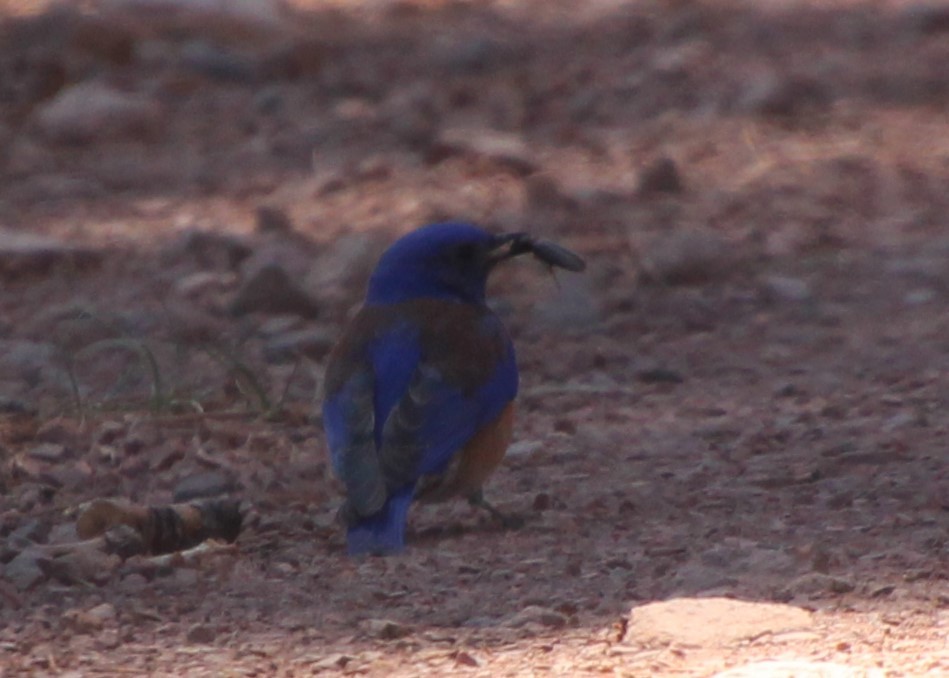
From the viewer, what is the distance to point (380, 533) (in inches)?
190

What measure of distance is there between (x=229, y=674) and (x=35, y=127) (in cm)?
650

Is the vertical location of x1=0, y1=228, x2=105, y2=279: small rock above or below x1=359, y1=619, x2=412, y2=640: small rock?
below

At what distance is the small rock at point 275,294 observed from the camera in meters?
7.29

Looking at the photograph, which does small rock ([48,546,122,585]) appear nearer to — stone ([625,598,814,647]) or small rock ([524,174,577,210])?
stone ([625,598,814,647])

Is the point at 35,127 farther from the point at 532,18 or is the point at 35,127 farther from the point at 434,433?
the point at 434,433

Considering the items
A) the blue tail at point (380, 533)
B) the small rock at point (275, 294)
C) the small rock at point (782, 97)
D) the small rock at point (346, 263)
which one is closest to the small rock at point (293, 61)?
the small rock at point (782, 97)

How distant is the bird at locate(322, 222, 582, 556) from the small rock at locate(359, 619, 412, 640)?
0.68 meters

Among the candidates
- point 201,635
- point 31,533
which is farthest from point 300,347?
point 201,635

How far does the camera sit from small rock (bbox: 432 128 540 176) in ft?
29.3

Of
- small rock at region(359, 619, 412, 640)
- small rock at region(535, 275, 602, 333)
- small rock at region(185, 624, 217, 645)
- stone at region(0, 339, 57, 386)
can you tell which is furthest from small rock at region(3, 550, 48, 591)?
small rock at region(535, 275, 602, 333)

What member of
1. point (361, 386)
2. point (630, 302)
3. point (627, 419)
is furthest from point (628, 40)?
point (361, 386)

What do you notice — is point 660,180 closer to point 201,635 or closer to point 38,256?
point 38,256

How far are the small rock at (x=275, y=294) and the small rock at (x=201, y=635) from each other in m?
3.14

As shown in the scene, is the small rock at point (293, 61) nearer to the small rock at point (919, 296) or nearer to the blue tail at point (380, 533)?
the small rock at point (919, 296)
